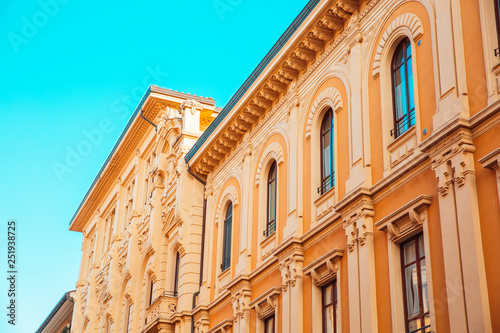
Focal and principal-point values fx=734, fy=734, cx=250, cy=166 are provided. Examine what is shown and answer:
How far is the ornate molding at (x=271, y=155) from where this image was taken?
66.7 ft

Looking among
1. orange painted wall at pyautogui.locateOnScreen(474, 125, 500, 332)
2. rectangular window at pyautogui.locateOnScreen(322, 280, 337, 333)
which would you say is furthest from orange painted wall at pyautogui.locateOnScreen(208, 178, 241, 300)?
orange painted wall at pyautogui.locateOnScreen(474, 125, 500, 332)

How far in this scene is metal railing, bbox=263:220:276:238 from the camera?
20.0 meters

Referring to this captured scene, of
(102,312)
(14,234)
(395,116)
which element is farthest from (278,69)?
(102,312)

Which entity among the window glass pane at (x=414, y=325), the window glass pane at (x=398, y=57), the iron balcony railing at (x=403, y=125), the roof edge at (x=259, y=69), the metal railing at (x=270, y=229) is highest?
the roof edge at (x=259, y=69)

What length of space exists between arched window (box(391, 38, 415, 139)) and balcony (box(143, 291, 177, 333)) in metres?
12.4

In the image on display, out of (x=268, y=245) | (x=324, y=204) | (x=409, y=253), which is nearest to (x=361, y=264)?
(x=409, y=253)

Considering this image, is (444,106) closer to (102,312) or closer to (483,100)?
(483,100)

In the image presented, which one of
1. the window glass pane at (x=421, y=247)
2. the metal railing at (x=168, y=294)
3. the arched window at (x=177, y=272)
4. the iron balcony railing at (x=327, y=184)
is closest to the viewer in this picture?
the window glass pane at (x=421, y=247)

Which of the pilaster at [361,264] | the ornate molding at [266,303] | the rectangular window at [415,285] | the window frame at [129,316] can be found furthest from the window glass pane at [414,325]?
the window frame at [129,316]

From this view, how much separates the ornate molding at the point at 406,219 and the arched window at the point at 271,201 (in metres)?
6.03

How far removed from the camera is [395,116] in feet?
50.6

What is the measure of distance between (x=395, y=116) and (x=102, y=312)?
23.3 metres

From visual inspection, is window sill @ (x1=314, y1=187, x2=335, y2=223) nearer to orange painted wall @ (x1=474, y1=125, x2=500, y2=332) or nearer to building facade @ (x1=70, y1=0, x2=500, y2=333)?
building facade @ (x1=70, y1=0, x2=500, y2=333)

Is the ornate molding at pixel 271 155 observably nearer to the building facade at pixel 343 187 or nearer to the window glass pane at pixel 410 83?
the building facade at pixel 343 187
